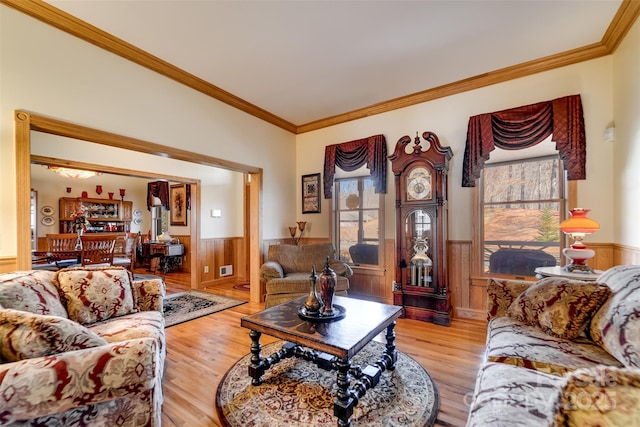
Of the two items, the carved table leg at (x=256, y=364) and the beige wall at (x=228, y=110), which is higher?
the beige wall at (x=228, y=110)

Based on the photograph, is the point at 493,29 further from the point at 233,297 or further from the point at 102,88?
the point at 233,297

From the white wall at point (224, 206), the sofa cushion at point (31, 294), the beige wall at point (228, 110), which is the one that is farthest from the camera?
the white wall at point (224, 206)

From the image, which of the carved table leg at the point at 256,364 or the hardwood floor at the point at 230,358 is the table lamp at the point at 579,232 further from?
the carved table leg at the point at 256,364

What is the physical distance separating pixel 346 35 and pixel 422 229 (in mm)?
2233

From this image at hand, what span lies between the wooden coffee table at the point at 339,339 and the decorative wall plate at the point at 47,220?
7.83m

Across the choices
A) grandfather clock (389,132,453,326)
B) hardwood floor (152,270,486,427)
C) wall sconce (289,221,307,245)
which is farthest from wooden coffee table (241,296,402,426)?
wall sconce (289,221,307,245)

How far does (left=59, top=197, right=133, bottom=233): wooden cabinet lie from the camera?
702 cm

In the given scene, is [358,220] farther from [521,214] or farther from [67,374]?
[67,374]

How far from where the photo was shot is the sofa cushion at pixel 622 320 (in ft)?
4.13

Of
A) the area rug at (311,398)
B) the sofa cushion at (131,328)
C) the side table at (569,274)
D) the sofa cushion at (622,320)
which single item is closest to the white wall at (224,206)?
the sofa cushion at (131,328)

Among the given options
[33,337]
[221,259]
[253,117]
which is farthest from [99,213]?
[33,337]

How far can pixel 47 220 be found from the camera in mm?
6777

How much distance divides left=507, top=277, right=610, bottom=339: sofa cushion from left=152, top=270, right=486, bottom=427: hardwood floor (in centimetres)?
65

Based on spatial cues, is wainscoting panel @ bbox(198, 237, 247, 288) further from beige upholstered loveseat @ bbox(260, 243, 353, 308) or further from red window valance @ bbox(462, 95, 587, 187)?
red window valance @ bbox(462, 95, 587, 187)
